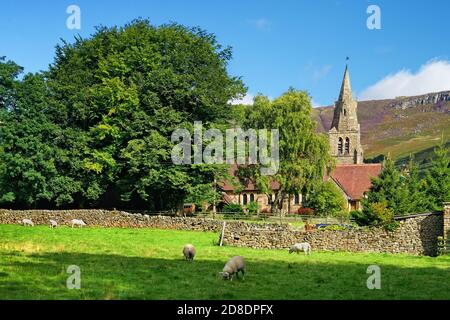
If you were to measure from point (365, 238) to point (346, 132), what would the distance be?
222 feet

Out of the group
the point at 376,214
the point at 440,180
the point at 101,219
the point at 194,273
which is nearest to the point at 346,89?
the point at 440,180

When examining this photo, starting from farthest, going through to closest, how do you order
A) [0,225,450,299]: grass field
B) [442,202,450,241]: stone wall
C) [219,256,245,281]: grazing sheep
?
[442,202,450,241]: stone wall → [219,256,245,281]: grazing sheep → [0,225,450,299]: grass field

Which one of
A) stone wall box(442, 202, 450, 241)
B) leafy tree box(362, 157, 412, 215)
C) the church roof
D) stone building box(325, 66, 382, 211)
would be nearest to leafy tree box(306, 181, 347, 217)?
the church roof

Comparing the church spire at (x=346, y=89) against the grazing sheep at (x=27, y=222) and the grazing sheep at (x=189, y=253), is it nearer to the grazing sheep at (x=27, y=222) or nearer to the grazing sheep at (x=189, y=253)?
the grazing sheep at (x=27, y=222)

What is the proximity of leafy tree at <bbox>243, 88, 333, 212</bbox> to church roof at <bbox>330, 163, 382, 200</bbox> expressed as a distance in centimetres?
1337

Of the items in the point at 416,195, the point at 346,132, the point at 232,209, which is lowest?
the point at 232,209

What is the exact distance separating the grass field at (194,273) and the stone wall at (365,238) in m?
1.71

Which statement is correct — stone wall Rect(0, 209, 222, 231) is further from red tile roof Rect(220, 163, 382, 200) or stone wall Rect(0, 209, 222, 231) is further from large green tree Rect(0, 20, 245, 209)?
red tile roof Rect(220, 163, 382, 200)

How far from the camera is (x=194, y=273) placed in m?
18.6

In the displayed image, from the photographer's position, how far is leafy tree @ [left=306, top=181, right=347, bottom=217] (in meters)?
59.7

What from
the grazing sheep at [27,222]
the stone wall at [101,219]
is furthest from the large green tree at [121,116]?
the grazing sheep at [27,222]

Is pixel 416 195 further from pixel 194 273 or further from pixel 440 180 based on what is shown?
pixel 194 273

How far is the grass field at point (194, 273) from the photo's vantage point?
14.7 meters
